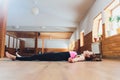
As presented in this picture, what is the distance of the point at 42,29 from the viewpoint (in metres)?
13.0

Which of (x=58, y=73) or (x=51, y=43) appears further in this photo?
(x=51, y=43)

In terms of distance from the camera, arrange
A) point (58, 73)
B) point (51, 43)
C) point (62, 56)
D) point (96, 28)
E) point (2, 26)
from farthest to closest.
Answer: point (51, 43), point (96, 28), point (2, 26), point (62, 56), point (58, 73)

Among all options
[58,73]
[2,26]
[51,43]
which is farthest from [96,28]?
[51,43]

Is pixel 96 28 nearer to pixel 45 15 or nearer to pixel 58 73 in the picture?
pixel 45 15

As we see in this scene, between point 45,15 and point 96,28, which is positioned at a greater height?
point 45,15

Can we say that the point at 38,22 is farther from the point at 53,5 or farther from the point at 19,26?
the point at 53,5

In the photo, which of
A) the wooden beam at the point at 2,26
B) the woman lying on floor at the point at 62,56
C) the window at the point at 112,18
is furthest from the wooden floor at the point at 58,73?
the wooden beam at the point at 2,26

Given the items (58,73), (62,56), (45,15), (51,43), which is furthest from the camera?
(51,43)

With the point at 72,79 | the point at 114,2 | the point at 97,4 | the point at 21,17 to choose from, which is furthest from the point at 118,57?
the point at 21,17

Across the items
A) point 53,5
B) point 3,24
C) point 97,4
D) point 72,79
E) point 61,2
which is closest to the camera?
point 72,79

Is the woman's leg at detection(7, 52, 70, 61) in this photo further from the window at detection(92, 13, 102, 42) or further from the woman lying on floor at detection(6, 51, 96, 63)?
the window at detection(92, 13, 102, 42)

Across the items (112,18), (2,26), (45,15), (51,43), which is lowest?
(51,43)

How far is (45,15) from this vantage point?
33.7 ft

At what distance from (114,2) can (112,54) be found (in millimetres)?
1540
